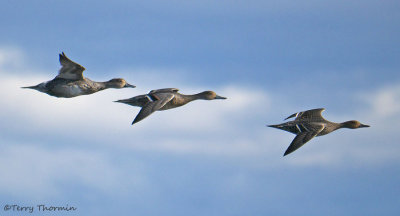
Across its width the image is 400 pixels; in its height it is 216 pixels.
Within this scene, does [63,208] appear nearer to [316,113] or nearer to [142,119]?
[142,119]

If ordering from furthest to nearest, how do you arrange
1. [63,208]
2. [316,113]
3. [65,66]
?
[316,113], [65,66], [63,208]

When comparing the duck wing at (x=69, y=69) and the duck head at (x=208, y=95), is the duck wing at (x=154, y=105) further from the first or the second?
the duck wing at (x=69, y=69)

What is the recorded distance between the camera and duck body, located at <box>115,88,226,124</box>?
96.1 ft

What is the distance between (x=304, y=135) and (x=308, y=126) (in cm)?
72

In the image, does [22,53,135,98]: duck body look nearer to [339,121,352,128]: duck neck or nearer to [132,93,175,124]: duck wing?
[132,93,175,124]: duck wing

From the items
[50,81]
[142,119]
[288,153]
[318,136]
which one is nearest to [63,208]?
[142,119]

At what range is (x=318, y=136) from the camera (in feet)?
102

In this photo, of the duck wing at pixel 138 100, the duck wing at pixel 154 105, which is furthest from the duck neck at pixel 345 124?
the duck wing at pixel 138 100

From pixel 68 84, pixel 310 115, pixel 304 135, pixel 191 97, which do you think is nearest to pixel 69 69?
pixel 68 84

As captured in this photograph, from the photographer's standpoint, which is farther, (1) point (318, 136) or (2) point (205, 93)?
(2) point (205, 93)

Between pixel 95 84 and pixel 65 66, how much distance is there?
6.61 ft

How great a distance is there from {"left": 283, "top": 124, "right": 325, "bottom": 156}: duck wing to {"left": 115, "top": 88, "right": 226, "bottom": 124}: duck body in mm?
4654

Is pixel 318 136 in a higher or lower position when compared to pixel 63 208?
higher

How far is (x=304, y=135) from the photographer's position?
30.0 metres
